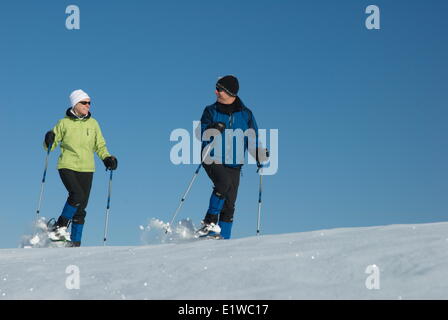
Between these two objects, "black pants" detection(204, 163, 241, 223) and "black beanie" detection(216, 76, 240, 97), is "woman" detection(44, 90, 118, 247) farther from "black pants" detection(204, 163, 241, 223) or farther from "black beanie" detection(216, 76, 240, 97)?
"black beanie" detection(216, 76, 240, 97)

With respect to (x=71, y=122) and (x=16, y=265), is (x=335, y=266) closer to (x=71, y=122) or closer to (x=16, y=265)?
(x=16, y=265)

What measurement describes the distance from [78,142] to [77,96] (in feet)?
2.35

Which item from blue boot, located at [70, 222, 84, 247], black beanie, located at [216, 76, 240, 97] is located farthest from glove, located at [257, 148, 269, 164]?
blue boot, located at [70, 222, 84, 247]

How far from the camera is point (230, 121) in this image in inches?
346

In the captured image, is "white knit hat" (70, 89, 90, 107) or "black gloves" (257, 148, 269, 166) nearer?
"black gloves" (257, 148, 269, 166)

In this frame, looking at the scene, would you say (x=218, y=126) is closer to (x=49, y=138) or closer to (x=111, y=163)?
(x=111, y=163)

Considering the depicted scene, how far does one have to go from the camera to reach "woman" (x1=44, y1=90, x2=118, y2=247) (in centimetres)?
931

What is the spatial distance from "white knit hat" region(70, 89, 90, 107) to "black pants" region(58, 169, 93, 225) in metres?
1.07

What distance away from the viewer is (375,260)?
4.86 metres
